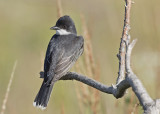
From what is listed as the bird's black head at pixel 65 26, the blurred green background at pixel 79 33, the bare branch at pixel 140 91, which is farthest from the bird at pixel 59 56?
the bare branch at pixel 140 91

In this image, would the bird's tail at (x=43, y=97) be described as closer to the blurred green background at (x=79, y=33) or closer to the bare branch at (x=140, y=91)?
the blurred green background at (x=79, y=33)

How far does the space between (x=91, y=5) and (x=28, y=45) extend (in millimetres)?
4279

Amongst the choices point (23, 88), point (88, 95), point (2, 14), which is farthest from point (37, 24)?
point (88, 95)

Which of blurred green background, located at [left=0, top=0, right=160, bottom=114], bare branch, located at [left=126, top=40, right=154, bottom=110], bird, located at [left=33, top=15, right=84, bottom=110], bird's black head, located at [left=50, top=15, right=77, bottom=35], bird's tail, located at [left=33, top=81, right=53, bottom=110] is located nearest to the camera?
bare branch, located at [left=126, top=40, right=154, bottom=110]

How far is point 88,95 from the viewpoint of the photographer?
521cm

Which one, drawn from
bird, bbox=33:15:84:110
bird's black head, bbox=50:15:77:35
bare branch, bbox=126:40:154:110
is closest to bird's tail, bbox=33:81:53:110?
bird, bbox=33:15:84:110

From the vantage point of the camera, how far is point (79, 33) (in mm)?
12945

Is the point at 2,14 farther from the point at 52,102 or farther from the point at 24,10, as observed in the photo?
the point at 52,102

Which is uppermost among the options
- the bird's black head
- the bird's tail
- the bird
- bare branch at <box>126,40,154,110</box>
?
the bird's black head

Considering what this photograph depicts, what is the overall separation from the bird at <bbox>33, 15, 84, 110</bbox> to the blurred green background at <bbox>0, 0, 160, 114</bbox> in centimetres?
31

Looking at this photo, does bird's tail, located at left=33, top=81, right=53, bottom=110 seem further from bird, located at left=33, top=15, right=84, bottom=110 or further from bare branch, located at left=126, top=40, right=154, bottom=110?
bare branch, located at left=126, top=40, right=154, bottom=110

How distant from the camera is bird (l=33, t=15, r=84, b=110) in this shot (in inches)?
216

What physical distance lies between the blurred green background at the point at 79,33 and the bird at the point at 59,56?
1.00 feet

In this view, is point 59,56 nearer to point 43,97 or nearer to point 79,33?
point 43,97
